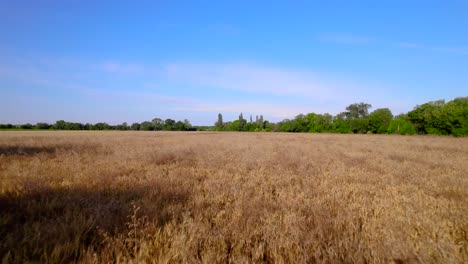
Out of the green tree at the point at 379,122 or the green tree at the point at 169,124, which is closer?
the green tree at the point at 379,122

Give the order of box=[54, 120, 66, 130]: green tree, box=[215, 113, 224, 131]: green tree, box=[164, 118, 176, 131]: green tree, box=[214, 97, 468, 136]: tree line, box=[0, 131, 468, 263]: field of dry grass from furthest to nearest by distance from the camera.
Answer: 1. box=[215, 113, 224, 131]: green tree
2. box=[164, 118, 176, 131]: green tree
3. box=[54, 120, 66, 130]: green tree
4. box=[214, 97, 468, 136]: tree line
5. box=[0, 131, 468, 263]: field of dry grass

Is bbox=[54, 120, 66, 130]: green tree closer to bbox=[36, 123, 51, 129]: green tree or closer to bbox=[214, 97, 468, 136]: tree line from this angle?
bbox=[36, 123, 51, 129]: green tree

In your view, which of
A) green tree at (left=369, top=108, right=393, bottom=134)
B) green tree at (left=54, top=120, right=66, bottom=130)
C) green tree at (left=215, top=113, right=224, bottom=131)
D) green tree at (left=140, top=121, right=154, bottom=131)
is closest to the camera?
green tree at (left=369, top=108, right=393, bottom=134)

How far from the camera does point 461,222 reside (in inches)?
121

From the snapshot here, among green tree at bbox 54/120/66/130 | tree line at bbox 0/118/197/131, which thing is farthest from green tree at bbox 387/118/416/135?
green tree at bbox 54/120/66/130

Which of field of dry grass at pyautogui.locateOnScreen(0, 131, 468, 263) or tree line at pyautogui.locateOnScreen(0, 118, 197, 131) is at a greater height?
tree line at pyautogui.locateOnScreen(0, 118, 197, 131)

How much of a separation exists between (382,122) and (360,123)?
23.5ft

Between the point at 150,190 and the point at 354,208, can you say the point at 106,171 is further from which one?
the point at 354,208

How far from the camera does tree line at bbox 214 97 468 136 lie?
48.4 meters

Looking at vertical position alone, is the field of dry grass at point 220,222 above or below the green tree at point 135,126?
below

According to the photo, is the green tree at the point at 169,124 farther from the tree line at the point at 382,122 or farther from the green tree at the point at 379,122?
the green tree at the point at 379,122

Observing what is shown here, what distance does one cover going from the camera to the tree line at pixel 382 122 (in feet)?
159

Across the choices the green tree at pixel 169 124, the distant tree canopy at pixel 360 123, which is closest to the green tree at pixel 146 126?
the distant tree canopy at pixel 360 123

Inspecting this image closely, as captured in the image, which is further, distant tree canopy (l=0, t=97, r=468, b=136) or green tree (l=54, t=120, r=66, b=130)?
green tree (l=54, t=120, r=66, b=130)
